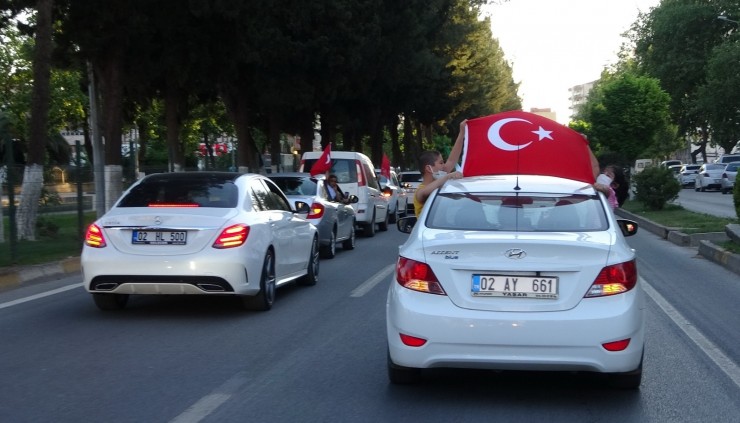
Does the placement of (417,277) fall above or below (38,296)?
above

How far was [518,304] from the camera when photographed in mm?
6051

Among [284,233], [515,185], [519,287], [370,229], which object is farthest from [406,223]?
[370,229]

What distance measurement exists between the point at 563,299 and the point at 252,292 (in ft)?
15.1

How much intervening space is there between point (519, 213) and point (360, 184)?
634 inches

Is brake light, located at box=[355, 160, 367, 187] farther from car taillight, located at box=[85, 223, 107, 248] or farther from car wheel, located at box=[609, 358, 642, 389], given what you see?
car wheel, located at box=[609, 358, 642, 389]

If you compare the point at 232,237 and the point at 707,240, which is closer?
the point at 232,237

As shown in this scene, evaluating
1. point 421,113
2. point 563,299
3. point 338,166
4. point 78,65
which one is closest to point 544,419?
point 563,299

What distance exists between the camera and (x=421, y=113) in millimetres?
53219

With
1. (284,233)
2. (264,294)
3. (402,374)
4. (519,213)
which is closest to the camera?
(402,374)

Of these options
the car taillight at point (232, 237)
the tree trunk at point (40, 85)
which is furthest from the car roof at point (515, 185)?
the tree trunk at point (40, 85)

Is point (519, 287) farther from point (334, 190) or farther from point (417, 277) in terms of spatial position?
point (334, 190)

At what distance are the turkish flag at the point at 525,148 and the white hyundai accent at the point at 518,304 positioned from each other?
3064mm

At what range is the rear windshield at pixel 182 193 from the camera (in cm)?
1010

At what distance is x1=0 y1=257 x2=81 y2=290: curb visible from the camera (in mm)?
12961
